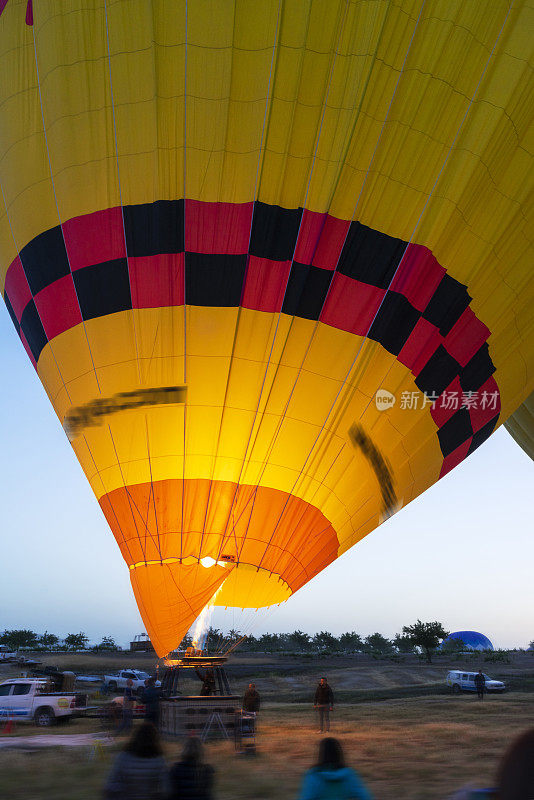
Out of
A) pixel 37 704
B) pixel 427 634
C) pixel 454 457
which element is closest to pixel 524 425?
pixel 454 457

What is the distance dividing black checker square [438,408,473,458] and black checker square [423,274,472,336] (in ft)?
4.12

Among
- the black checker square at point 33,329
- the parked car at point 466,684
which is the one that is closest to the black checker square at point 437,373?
the black checker square at point 33,329

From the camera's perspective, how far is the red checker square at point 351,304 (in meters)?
8.15

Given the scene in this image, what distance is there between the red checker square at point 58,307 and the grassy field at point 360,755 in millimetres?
4773

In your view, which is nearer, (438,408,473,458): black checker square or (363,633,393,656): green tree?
(438,408,473,458): black checker square

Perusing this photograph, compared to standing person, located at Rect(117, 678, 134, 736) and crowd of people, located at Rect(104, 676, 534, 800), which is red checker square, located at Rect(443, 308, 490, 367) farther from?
standing person, located at Rect(117, 678, 134, 736)

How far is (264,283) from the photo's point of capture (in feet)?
26.0

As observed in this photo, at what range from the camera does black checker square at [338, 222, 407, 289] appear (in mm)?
8109

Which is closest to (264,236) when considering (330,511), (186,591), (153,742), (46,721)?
(330,511)

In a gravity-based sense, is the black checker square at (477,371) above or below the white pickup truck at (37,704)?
above

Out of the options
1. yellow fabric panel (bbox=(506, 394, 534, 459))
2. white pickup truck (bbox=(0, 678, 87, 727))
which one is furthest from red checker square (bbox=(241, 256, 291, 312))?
white pickup truck (bbox=(0, 678, 87, 727))

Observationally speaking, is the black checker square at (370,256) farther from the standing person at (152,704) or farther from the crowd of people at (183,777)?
the crowd of people at (183,777)

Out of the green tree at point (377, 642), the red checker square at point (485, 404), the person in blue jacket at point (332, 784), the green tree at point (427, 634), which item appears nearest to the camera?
the person in blue jacket at point (332, 784)

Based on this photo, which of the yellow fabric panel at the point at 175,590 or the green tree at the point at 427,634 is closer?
the yellow fabric panel at the point at 175,590
